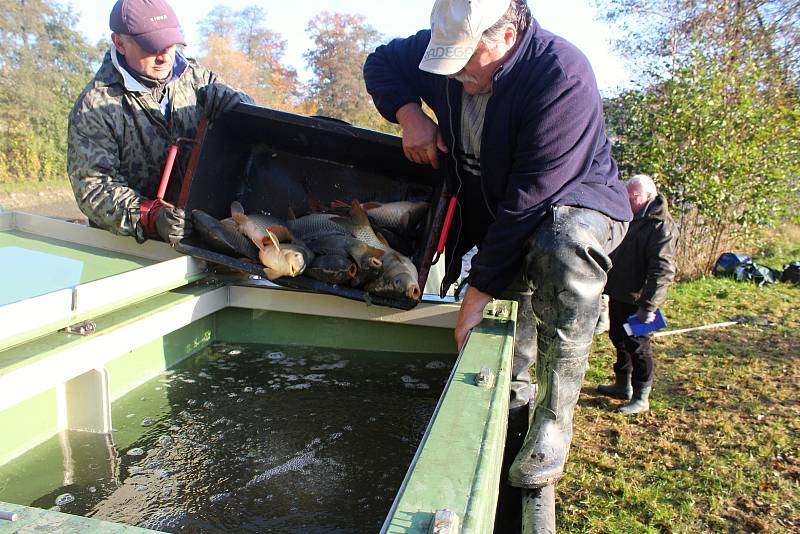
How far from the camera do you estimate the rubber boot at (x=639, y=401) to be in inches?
201

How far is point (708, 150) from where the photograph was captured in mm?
8945

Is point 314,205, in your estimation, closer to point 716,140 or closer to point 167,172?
point 167,172

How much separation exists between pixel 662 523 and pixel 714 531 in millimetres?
267

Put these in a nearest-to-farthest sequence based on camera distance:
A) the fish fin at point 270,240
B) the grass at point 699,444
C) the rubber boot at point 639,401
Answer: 1. the fish fin at point 270,240
2. the grass at point 699,444
3. the rubber boot at point 639,401

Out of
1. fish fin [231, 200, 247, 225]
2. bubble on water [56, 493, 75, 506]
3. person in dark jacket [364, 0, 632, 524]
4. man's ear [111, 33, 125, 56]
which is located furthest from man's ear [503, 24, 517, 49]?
bubble on water [56, 493, 75, 506]

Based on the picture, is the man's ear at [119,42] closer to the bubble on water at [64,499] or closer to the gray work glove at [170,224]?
the gray work glove at [170,224]

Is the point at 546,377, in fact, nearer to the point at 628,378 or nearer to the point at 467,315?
the point at 467,315

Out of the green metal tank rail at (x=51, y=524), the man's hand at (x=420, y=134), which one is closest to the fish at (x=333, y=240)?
the man's hand at (x=420, y=134)

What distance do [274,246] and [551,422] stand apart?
1620 millimetres

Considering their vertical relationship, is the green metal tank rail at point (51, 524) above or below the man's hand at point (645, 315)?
above

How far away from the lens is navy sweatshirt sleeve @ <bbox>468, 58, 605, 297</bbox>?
241 centimetres

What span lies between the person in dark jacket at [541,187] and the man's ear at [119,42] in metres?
1.94

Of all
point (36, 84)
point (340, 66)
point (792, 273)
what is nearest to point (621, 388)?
point (792, 273)

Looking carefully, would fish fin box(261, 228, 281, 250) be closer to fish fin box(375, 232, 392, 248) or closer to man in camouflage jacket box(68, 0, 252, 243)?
man in camouflage jacket box(68, 0, 252, 243)
